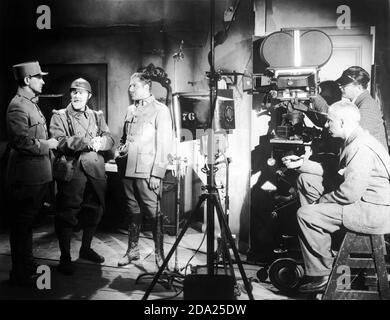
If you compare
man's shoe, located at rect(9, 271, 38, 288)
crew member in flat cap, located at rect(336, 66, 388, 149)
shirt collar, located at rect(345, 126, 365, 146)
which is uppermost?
crew member in flat cap, located at rect(336, 66, 388, 149)

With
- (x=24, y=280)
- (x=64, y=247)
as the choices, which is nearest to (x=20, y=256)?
(x=24, y=280)

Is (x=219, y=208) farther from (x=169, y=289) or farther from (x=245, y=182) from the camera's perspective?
(x=245, y=182)

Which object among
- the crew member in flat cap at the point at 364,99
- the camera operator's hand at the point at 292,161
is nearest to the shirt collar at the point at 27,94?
the camera operator's hand at the point at 292,161

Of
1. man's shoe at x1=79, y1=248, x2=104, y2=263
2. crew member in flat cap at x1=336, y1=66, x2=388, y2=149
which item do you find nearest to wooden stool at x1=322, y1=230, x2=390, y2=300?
crew member in flat cap at x1=336, y1=66, x2=388, y2=149

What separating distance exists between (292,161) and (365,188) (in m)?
0.73

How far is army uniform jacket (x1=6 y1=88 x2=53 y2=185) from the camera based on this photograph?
3324mm

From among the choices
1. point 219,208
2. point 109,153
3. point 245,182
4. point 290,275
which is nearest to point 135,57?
point 109,153

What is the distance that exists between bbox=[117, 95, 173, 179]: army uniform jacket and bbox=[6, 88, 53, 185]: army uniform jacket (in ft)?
2.71

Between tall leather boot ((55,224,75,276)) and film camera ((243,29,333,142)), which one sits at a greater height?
film camera ((243,29,333,142))

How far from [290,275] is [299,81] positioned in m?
1.72

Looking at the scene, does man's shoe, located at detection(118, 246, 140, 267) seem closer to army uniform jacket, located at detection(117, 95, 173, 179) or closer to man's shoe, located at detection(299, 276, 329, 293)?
army uniform jacket, located at detection(117, 95, 173, 179)

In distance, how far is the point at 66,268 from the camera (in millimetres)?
3678

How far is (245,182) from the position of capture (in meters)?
4.49

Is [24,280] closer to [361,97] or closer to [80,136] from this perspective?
[80,136]
